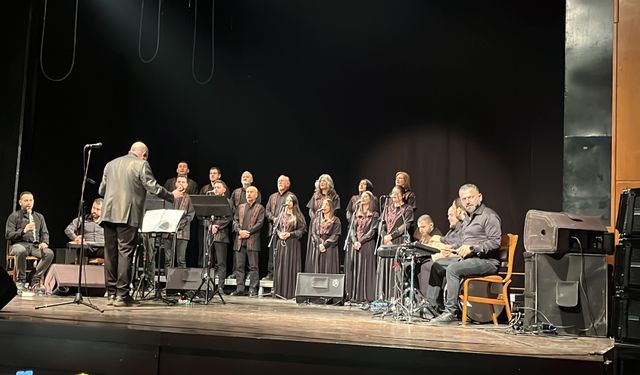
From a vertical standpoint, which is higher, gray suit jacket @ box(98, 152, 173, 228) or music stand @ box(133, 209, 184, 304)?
gray suit jacket @ box(98, 152, 173, 228)

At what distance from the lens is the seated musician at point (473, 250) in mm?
6133

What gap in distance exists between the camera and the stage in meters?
3.69

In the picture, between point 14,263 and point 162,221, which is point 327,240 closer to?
point 162,221

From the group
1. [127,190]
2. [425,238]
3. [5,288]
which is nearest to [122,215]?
[127,190]

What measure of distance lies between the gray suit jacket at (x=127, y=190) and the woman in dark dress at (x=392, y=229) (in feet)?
11.2

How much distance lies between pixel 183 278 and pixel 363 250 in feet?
8.99

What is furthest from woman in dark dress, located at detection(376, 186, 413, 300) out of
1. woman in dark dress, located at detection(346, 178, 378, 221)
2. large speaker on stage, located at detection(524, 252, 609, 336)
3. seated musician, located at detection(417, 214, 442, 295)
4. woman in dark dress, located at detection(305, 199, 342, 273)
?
large speaker on stage, located at detection(524, 252, 609, 336)

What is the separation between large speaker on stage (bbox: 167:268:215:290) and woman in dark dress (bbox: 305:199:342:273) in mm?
2405

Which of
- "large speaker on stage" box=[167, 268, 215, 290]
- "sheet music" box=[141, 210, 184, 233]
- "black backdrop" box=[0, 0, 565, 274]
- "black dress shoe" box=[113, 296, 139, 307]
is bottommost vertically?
"black dress shoe" box=[113, 296, 139, 307]

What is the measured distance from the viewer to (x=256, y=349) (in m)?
3.94

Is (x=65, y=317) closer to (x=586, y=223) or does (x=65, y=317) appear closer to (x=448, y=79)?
(x=586, y=223)

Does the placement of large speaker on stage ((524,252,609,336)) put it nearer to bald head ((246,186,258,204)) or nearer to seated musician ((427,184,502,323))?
seated musician ((427,184,502,323))

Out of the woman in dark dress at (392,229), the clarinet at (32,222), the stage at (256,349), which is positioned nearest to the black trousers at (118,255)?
the stage at (256,349)

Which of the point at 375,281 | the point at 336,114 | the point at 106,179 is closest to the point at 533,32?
the point at 336,114
